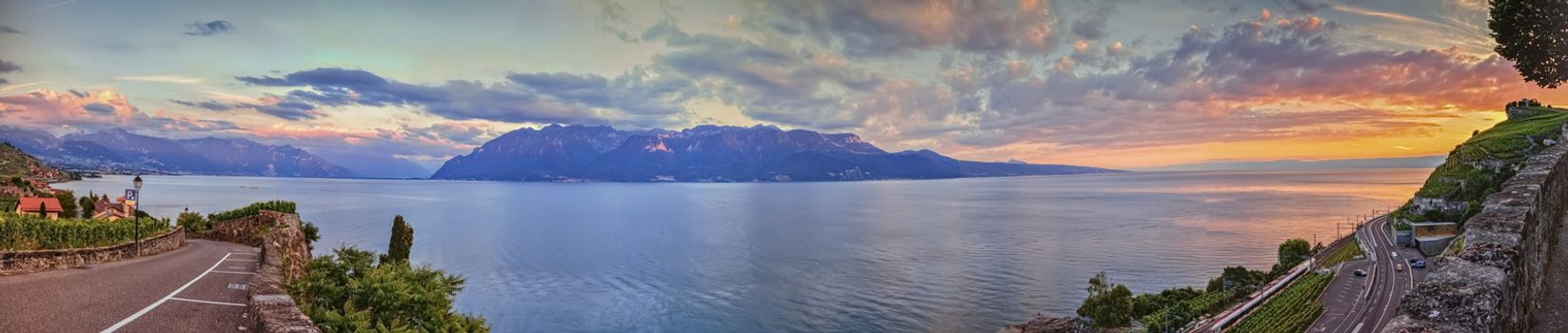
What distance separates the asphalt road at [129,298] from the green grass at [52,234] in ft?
4.99

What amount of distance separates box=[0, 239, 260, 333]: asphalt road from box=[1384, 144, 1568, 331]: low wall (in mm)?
20239

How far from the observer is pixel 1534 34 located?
33031 millimetres

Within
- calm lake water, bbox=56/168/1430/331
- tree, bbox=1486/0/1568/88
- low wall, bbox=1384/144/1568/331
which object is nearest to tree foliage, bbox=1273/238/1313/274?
calm lake water, bbox=56/168/1430/331

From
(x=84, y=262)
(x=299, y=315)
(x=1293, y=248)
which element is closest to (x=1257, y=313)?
(x=1293, y=248)

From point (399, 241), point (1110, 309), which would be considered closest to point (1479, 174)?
point (1110, 309)

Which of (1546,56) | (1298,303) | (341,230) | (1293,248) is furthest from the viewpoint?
(341,230)

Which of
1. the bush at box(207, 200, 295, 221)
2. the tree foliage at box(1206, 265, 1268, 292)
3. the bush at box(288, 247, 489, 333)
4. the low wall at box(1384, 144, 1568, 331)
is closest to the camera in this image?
the low wall at box(1384, 144, 1568, 331)

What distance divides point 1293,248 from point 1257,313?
120 ft

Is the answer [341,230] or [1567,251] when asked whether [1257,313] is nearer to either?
[1567,251]

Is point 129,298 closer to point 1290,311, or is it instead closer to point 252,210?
point 252,210

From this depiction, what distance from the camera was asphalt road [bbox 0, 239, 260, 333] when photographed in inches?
481

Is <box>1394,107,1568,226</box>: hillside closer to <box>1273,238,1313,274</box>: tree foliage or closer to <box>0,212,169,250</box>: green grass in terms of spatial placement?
<box>1273,238,1313,274</box>: tree foliage

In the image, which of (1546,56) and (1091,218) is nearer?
(1546,56)

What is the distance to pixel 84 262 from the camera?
20.3 m
